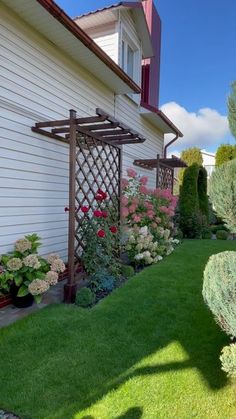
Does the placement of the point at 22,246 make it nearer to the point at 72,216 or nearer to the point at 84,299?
the point at 72,216

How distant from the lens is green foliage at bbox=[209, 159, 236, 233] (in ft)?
6.63

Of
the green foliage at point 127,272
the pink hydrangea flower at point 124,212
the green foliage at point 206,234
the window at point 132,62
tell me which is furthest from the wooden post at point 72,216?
the green foliage at point 206,234

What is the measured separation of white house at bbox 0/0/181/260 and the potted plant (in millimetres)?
272

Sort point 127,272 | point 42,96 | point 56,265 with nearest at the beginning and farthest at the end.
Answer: point 56,265 < point 42,96 < point 127,272

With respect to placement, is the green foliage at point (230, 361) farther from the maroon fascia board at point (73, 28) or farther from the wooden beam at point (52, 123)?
the maroon fascia board at point (73, 28)

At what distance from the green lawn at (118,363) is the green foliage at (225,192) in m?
1.20

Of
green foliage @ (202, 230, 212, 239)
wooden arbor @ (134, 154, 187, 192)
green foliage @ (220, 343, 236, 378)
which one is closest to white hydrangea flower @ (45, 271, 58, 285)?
green foliage @ (220, 343, 236, 378)

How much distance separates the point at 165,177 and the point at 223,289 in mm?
7837

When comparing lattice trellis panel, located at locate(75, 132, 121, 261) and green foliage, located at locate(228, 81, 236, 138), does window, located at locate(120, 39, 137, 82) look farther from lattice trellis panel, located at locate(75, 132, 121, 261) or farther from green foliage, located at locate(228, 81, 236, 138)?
green foliage, located at locate(228, 81, 236, 138)

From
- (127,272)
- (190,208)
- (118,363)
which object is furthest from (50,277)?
(190,208)

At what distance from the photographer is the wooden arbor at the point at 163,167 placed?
8500mm

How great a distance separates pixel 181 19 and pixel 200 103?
5.81 meters

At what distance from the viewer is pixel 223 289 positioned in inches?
83.0

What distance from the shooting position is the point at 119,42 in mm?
6984
